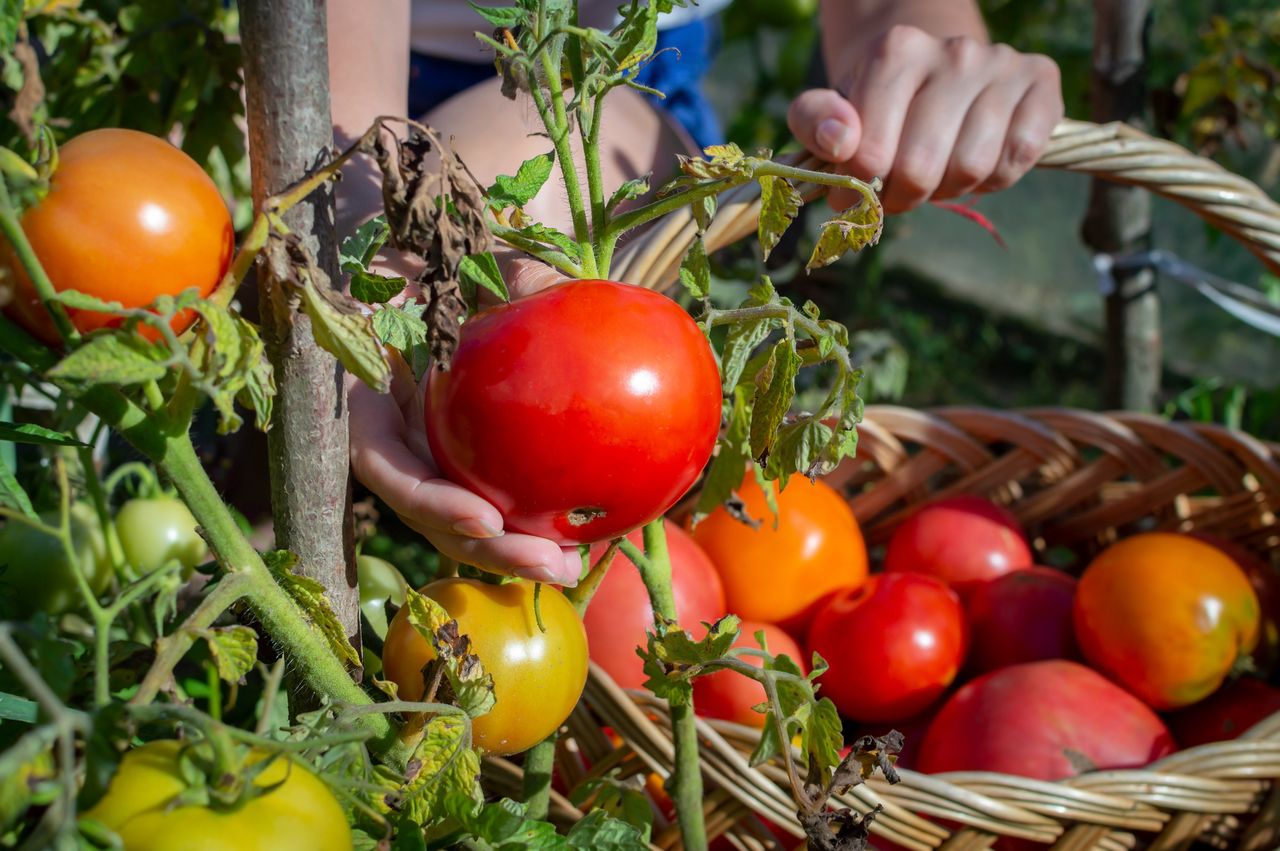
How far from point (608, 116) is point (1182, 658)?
0.76 m

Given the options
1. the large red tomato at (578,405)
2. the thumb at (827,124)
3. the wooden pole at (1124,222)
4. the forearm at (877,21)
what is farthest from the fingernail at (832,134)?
the wooden pole at (1124,222)

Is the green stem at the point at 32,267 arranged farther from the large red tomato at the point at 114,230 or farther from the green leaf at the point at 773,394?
the green leaf at the point at 773,394

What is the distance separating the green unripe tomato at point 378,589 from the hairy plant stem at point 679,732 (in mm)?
189

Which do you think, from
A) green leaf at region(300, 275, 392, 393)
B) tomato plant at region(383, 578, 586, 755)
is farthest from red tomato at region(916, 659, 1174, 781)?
green leaf at region(300, 275, 392, 393)

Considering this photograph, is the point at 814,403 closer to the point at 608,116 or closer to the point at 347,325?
the point at 608,116

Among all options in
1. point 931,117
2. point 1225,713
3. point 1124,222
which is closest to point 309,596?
point 931,117

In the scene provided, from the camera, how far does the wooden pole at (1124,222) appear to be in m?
1.59

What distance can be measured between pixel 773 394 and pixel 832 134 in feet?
1.15

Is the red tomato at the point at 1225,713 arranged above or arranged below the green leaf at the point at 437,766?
below

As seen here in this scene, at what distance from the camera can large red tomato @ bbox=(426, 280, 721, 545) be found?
45 centimetres

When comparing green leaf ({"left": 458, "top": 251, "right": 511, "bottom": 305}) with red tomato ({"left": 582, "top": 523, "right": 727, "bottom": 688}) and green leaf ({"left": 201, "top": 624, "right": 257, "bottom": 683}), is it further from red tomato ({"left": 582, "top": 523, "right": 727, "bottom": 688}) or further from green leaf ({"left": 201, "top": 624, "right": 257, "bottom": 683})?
red tomato ({"left": 582, "top": 523, "right": 727, "bottom": 688})

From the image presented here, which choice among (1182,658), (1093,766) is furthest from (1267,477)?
(1093,766)

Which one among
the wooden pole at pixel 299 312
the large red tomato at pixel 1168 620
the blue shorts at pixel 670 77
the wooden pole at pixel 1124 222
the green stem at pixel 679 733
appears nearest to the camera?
the wooden pole at pixel 299 312

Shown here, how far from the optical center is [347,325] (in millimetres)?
391
